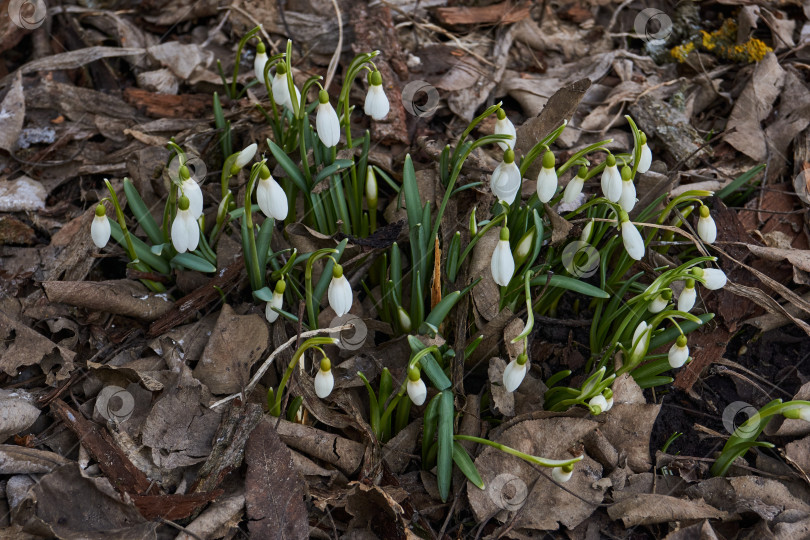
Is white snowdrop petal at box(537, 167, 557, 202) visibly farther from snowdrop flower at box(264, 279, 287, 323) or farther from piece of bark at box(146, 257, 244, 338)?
piece of bark at box(146, 257, 244, 338)

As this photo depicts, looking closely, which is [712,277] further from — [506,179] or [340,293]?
[340,293]

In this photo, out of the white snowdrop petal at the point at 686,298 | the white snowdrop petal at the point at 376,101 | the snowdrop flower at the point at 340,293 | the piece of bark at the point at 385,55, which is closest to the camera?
the snowdrop flower at the point at 340,293

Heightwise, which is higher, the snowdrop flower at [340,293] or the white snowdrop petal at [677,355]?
the snowdrop flower at [340,293]

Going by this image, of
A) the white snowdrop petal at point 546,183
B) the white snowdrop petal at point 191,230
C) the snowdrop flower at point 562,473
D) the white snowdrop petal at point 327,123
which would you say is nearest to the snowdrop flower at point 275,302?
the white snowdrop petal at point 191,230

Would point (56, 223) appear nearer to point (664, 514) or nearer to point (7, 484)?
point (7, 484)

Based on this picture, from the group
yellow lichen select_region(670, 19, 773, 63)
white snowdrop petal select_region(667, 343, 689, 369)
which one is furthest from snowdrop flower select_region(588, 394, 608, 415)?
yellow lichen select_region(670, 19, 773, 63)

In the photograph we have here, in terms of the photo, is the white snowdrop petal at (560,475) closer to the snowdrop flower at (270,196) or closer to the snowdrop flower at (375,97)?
the snowdrop flower at (270,196)
